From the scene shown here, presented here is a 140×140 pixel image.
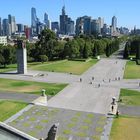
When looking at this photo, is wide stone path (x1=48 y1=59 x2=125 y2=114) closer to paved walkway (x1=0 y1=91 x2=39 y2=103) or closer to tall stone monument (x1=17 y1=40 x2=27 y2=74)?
paved walkway (x1=0 y1=91 x2=39 y2=103)

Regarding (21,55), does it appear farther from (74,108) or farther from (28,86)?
(74,108)

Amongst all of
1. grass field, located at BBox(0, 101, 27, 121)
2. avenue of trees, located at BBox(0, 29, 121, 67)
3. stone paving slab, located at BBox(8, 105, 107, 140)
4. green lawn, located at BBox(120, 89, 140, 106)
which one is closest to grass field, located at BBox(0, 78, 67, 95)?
grass field, located at BBox(0, 101, 27, 121)

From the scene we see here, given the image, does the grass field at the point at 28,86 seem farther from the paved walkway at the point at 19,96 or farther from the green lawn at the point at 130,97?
the green lawn at the point at 130,97

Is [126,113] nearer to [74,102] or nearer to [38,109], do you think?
[74,102]

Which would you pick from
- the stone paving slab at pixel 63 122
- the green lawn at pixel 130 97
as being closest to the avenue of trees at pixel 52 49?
the green lawn at pixel 130 97

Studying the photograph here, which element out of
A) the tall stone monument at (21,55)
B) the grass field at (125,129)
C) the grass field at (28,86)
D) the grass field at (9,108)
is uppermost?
the tall stone monument at (21,55)

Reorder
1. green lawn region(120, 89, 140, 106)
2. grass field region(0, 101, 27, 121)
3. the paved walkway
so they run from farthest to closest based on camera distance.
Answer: the paved walkway
green lawn region(120, 89, 140, 106)
grass field region(0, 101, 27, 121)

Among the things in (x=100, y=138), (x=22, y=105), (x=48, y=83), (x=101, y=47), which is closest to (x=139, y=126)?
(x=100, y=138)
